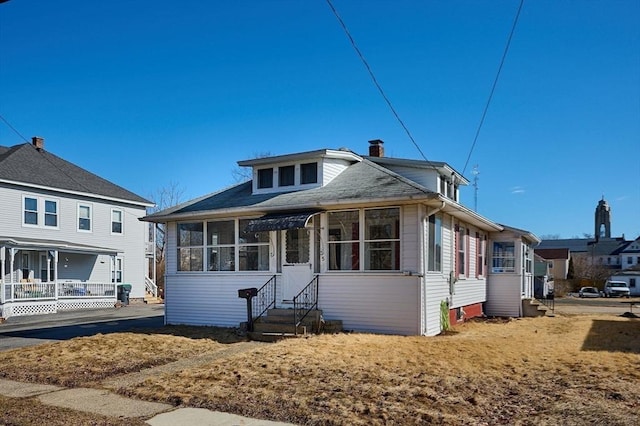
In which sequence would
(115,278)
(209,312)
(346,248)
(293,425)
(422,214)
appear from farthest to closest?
(115,278) < (209,312) < (346,248) < (422,214) < (293,425)

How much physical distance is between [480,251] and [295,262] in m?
8.70

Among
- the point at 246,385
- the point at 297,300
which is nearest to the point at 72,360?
the point at 246,385

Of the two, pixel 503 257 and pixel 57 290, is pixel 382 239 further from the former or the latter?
pixel 57 290

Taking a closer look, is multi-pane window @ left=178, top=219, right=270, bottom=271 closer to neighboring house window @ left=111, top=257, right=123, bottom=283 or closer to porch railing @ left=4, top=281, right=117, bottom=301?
porch railing @ left=4, top=281, right=117, bottom=301

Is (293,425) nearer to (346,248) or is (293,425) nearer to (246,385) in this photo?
(246,385)

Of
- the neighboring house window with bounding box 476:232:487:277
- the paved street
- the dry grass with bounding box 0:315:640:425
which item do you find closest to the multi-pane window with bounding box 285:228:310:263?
the dry grass with bounding box 0:315:640:425

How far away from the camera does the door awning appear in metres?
13.1

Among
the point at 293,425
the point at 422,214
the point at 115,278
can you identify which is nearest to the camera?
the point at 293,425

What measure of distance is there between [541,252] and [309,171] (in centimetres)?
6588

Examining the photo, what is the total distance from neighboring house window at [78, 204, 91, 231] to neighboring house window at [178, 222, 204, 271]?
14081 millimetres

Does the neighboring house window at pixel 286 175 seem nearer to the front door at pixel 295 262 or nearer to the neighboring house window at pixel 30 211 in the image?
the front door at pixel 295 262

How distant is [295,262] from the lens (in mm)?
14125

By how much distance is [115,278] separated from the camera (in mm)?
28547

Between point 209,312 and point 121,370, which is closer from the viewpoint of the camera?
point 121,370
